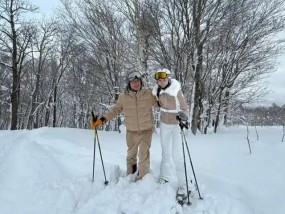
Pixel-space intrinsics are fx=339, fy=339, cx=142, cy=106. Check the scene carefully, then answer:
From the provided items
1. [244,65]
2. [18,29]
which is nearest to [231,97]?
[244,65]

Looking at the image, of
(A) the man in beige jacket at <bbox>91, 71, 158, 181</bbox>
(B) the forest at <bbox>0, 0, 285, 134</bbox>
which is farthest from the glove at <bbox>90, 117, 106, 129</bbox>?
(B) the forest at <bbox>0, 0, 285, 134</bbox>

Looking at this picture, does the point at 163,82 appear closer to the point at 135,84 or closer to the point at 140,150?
the point at 135,84

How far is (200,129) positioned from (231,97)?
2.79m

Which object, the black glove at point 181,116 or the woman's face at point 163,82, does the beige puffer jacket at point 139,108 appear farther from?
the black glove at point 181,116

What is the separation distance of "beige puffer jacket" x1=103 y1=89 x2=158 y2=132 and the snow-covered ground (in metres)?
0.92

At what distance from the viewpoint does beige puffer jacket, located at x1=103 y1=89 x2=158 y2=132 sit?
20.0 feet

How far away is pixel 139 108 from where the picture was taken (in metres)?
6.12

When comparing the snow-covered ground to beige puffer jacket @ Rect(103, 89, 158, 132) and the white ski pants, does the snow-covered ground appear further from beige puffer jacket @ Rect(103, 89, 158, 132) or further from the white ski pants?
beige puffer jacket @ Rect(103, 89, 158, 132)

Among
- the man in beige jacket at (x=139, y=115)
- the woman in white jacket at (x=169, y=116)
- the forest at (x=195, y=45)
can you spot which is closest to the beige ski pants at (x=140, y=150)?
the man in beige jacket at (x=139, y=115)

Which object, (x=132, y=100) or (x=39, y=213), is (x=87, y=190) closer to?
(x=39, y=213)

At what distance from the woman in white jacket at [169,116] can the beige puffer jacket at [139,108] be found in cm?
19

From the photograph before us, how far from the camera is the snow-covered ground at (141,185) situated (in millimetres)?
4992

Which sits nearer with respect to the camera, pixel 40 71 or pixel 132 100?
pixel 132 100

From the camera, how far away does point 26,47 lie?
2744cm
